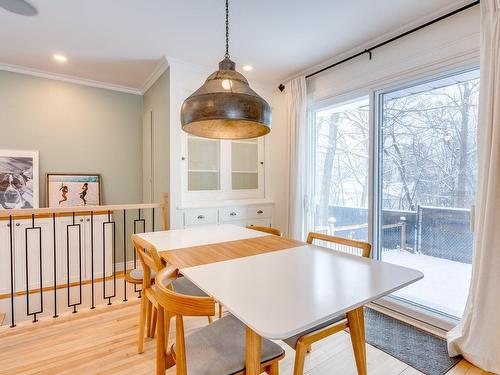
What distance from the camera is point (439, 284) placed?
2271 millimetres

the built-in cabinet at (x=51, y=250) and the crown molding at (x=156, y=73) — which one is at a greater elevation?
the crown molding at (x=156, y=73)

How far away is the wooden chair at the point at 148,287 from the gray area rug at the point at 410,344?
131cm

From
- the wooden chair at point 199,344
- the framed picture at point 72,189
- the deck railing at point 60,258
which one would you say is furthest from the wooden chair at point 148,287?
the framed picture at point 72,189

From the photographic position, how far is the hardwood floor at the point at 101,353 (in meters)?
1.71

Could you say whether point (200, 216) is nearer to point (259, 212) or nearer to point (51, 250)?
point (259, 212)

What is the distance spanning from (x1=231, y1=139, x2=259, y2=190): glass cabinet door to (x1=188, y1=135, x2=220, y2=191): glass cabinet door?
0.23 meters

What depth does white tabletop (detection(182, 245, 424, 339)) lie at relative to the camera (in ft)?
2.88

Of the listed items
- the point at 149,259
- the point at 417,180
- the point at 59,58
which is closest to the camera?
the point at 149,259

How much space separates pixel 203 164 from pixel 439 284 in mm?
2597

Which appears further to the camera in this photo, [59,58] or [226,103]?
[59,58]

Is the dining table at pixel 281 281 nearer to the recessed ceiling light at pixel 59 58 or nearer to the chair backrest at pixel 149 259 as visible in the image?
the chair backrest at pixel 149 259

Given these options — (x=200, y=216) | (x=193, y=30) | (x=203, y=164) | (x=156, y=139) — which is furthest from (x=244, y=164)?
(x=193, y=30)

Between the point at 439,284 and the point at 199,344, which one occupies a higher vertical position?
the point at 199,344

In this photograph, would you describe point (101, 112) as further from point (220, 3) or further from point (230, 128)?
point (230, 128)
